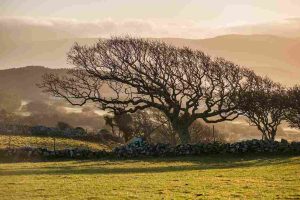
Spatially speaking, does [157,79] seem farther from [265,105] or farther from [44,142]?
[265,105]

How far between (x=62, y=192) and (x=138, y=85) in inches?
1503

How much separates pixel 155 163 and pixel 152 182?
14449 millimetres

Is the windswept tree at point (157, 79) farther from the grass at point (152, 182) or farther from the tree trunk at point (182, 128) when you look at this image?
the grass at point (152, 182)

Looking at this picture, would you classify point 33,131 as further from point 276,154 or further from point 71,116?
point 71,116

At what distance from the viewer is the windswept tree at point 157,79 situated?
201 ft

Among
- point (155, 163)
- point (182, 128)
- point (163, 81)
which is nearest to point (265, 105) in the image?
point (182, 128)

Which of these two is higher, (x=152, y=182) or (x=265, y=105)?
(x=265, y=105)

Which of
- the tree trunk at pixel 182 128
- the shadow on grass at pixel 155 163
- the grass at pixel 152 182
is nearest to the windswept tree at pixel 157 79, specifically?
the tree trunk at pixel 182 128

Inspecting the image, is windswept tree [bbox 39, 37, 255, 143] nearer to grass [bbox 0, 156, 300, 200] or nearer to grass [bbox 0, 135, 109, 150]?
grass [bbox 0, 135, 109, 150]

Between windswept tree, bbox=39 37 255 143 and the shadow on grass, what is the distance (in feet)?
49.2

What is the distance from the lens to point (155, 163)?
138ft

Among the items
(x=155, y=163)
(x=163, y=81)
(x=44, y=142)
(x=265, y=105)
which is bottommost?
(x=155, y=163)

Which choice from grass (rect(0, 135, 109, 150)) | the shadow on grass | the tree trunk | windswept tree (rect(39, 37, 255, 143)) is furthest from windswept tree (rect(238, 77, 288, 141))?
the shadow on grass

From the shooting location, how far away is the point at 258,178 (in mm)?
28953
